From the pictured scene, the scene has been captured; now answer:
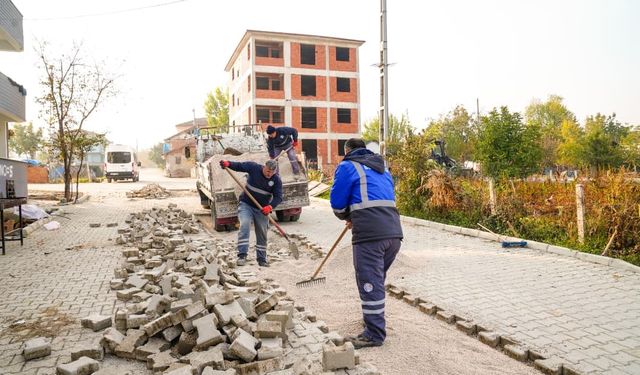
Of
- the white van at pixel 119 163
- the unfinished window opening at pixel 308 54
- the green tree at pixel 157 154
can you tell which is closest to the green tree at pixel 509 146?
the unfinished window opening at pixel 308 54

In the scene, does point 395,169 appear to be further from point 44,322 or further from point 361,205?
point 44,322

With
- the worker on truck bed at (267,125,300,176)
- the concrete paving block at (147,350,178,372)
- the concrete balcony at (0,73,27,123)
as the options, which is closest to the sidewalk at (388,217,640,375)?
the concrete paving block at (147,350,178,372)

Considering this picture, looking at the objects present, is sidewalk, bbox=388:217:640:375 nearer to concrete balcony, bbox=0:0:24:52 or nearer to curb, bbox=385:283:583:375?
curb, bbox=385:283:583:375

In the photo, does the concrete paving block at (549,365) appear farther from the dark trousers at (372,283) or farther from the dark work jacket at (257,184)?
the dark work jacket at (257,184)

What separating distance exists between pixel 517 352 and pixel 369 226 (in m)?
1.59

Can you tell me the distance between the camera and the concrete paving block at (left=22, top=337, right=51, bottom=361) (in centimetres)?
340

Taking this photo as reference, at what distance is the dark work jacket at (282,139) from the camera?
1060 centimetres

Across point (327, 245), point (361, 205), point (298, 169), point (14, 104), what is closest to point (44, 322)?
point (361, 205)

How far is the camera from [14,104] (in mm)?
14039

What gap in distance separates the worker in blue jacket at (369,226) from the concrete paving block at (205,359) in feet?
3.86

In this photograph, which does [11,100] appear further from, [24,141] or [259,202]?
[24,141]

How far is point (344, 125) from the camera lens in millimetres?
34875

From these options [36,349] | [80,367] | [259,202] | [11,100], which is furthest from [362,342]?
[11,100]

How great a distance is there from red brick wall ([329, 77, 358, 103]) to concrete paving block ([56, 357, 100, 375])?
32484 mm
